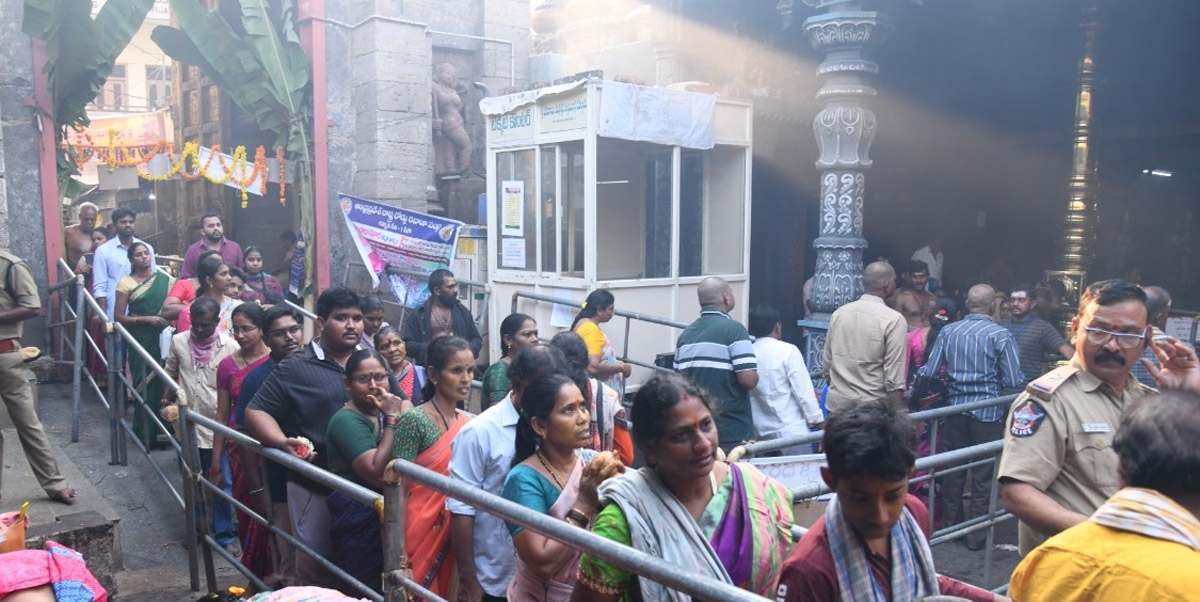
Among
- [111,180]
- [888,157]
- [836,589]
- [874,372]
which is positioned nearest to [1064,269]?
[874,372]

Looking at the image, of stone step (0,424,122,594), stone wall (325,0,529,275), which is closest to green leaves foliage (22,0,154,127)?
stone wall (325,0,529,275)

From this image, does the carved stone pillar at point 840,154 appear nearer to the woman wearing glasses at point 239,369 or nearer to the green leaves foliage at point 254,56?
the woman wearing glasses at point 239,369

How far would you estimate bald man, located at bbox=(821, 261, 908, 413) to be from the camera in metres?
5.80

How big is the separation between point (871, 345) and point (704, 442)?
4.00m

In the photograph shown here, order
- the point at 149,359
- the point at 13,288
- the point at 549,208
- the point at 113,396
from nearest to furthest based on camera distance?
the point at 13,288, the point at 149,359, the point at 113,396, the point at 549,208

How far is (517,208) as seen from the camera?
9.43m

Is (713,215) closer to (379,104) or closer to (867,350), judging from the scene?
(867,350)

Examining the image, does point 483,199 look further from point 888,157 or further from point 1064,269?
point 1064,269

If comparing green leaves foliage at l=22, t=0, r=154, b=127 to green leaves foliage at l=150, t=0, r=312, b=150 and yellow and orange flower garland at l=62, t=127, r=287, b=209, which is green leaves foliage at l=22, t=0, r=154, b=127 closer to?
green leaves foliage at l=150, t=0, r=312, b=150

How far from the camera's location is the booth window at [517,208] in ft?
30.4

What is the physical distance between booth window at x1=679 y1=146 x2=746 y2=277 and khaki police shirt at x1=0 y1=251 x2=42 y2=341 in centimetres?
585

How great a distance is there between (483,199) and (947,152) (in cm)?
598

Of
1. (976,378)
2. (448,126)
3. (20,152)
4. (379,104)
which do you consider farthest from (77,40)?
(976,378)

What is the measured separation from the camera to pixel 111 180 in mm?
12305
